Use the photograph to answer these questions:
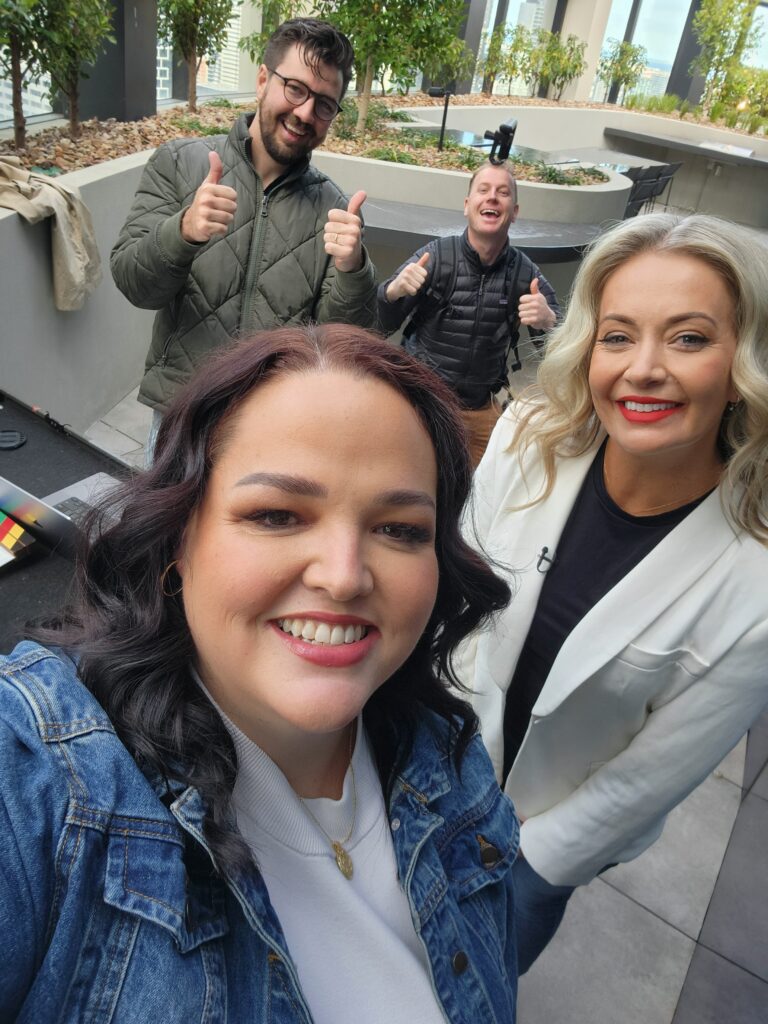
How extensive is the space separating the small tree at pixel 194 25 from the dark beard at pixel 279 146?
236 inches

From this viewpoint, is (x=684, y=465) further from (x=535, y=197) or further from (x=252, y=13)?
(x=252, y=13)

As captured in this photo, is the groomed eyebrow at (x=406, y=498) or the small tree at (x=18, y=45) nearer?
the groomed eyebrow at (x=406, y=498)

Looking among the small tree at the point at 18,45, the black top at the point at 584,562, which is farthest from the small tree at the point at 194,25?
the black top at the point at 584,562

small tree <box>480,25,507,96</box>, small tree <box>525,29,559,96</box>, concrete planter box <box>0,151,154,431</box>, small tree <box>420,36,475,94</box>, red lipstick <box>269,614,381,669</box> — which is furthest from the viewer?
small tree <box>525,29,559,96</box>

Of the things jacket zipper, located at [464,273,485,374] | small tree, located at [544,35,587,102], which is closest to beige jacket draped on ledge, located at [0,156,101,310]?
jacket zipper, located at [464,273,485,374]

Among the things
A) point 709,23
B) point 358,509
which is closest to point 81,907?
point 358,509

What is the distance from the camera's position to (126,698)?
3.02 ft

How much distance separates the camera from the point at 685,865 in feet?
8.74

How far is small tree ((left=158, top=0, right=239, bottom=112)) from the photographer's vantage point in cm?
731

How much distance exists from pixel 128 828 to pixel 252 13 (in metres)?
13.5

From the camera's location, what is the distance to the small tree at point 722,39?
637 inches

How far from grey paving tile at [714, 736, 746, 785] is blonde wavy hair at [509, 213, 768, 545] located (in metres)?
1.94

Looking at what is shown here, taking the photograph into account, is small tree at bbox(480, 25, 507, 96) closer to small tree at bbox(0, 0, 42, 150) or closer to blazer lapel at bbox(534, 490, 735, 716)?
small tree at bbox(0, 0, 42, 150)

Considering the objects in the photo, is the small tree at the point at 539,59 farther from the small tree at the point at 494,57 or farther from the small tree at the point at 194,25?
the small tree at the point at 194,25
